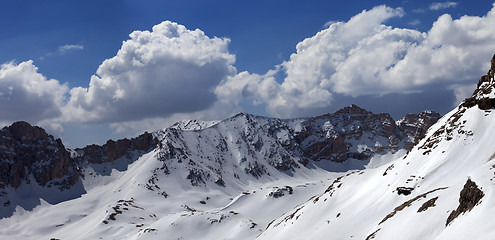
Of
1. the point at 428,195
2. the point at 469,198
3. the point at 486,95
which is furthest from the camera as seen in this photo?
the point at 486,95

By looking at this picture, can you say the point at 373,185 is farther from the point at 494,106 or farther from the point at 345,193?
the point at 494,106

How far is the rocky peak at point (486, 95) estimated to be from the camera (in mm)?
92231

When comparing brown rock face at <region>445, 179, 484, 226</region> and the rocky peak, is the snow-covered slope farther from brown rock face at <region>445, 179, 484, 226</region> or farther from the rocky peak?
the rocky peak

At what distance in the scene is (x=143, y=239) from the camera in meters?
174

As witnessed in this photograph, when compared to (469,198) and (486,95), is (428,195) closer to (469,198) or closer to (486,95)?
(469,198)

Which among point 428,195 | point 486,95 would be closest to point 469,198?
point 428,195

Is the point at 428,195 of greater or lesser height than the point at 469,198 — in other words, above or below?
above

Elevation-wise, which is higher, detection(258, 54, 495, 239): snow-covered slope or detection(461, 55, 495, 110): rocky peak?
detection(461, 55, 495, 110): rocky peak

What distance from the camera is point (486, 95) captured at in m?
96.1

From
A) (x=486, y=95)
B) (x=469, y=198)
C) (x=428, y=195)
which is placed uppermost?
(x=486, y=95)

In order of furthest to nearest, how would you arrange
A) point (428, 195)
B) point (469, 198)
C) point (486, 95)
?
point (486, 95)
point (428, 195)
point (469, 198)

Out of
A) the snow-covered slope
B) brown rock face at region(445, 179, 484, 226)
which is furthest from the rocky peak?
brown rock face at region(445, 179, 484, 226)

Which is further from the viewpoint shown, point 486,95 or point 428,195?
point 486,95

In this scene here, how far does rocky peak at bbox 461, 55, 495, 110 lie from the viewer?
9223 cm
